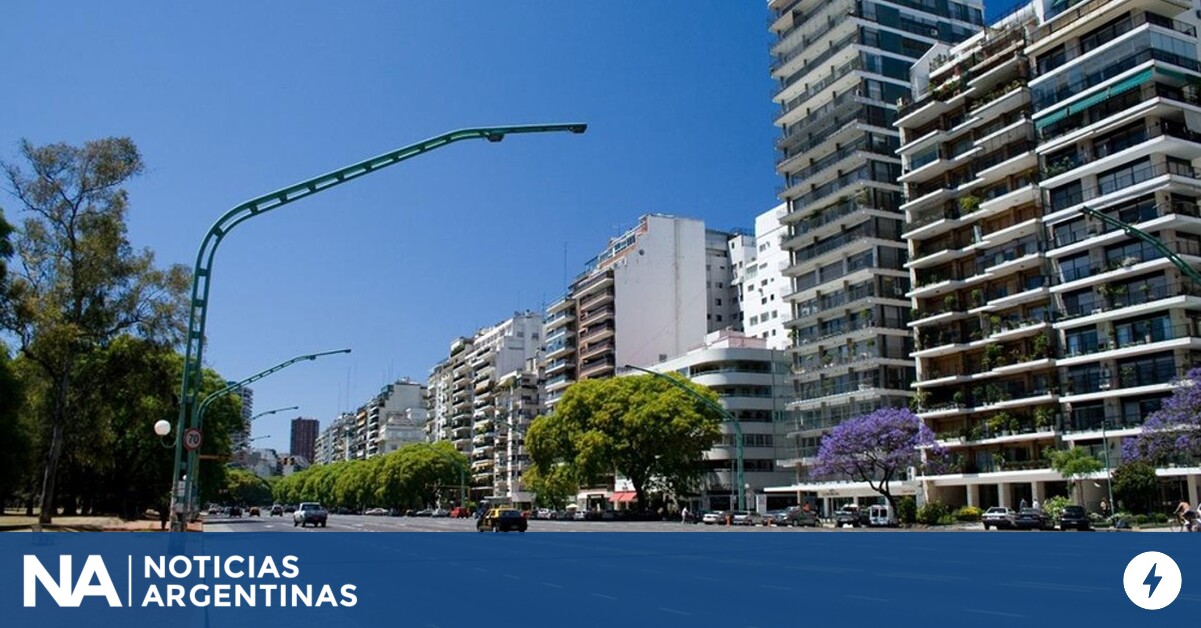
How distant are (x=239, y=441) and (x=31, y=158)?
106 metres

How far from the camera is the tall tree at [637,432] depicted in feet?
276

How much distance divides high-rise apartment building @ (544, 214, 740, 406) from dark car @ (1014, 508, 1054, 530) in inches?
2413

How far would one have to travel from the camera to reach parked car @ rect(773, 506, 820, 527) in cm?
6438

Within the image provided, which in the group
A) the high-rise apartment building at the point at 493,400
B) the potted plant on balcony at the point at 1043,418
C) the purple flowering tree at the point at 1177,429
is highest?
the high-rise apartment building at the point at 493,400

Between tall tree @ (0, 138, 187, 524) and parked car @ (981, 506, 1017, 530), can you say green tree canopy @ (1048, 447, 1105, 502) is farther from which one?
tall tree @ (0, 138, 187, 524)

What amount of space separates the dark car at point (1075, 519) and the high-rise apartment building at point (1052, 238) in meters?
7.32

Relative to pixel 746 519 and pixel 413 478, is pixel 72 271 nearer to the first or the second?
pixel 746 519

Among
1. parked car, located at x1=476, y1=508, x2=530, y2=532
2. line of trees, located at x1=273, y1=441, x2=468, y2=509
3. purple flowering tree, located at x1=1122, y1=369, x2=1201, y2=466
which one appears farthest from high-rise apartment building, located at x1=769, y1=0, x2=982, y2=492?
line of trees, located at x1=273, y1=441, x2=468, y2=509

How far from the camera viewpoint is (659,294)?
113 metres
